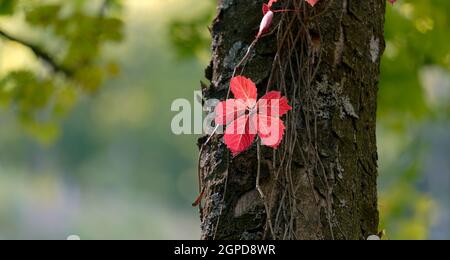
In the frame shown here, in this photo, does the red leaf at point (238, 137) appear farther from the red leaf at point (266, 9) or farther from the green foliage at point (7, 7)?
the green foliage at point (7, 7)

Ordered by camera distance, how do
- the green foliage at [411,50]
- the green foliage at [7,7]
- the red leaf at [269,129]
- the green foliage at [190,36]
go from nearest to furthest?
1. the red leaf at [269,129]
2. the green foliage at [7,7]
3. the green foliage at [411,50]
4. the green foliage at [190,36]

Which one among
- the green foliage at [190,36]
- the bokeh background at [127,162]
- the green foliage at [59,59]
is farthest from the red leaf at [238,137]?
the bokeh background at [127,162]

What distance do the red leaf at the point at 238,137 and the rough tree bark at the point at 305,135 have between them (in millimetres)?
50

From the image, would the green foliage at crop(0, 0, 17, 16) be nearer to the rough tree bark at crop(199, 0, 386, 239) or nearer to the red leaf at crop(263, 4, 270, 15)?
the rough tree bark at crop(199, 0, 386, 239)

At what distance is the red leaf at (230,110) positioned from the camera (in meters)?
1.55

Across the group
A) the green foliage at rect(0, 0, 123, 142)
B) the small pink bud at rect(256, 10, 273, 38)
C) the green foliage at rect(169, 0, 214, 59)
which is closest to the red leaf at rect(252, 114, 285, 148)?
the small pink bud at rect(256, 10, 273, 38)

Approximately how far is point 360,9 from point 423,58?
9.42 ft

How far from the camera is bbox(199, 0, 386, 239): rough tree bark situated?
5.09 ft

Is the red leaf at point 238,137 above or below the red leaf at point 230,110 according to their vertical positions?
below

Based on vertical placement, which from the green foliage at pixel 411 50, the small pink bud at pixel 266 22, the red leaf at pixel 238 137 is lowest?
the red leaf at pixel 238 137

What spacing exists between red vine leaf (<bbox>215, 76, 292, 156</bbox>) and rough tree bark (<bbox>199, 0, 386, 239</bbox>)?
2.2 inches

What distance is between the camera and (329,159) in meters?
1.58

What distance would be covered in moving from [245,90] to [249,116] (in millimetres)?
52

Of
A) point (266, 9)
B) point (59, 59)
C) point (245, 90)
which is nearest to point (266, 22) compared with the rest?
point (266, 9)
